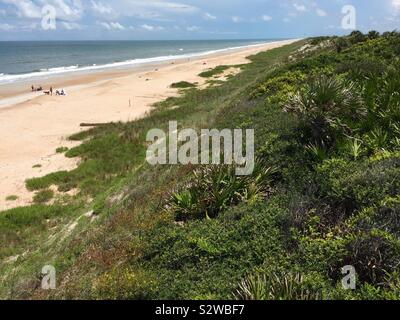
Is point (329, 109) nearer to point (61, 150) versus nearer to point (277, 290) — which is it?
point (277, 290)

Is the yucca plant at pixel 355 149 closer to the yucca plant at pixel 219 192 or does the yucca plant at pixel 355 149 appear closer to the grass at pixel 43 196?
the yucca plant at pixel 219 192

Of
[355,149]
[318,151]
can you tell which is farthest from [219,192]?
[355,149]

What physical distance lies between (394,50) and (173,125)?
11057 mm

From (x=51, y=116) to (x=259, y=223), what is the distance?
82.9 feet

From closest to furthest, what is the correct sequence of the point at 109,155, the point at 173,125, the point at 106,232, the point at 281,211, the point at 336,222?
the point at 336,222, the point at 281,211, the point at 106,232, the point at 109,155, the point at 173,125

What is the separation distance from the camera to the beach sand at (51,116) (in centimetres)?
1705

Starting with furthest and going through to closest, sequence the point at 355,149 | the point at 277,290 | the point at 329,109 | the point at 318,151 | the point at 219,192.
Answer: the point at 329,109, the point at 318,151, the point at 219,192, the point at 355,149, the point at 277,290

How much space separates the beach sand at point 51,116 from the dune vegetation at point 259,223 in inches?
184

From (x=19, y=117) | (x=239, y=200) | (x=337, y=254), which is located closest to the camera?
(x=337, y=254)

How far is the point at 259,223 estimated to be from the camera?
694 centimetres

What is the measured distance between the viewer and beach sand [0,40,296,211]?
56.0 ft

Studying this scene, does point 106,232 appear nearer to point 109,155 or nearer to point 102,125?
point 109,155

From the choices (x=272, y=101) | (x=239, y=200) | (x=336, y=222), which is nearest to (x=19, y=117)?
(x=272, y=101)

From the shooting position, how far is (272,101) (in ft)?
48.5
